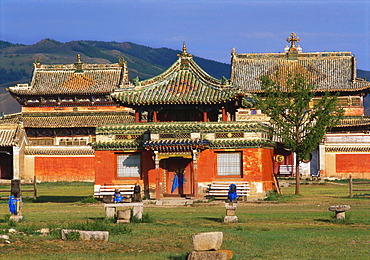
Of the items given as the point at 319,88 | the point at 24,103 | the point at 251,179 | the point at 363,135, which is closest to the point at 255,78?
the point at 319,88

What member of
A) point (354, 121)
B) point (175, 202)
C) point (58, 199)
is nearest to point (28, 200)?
point (58, 199)

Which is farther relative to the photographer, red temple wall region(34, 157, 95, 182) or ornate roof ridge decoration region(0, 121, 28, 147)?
red temple wall region(34, 157, 95, 182)

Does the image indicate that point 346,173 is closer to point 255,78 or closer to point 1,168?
point 255,78

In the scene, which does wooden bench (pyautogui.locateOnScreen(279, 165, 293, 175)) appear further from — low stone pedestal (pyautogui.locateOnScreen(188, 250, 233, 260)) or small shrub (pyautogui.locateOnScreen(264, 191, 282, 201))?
low stone pedestal (pyautogui.locateOnScreen(188, 250, 233, 260))

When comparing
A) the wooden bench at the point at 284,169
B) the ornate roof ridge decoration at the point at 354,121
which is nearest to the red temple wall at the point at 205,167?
the wooden bench at the point at 284,169

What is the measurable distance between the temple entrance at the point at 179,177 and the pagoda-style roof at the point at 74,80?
40.7m

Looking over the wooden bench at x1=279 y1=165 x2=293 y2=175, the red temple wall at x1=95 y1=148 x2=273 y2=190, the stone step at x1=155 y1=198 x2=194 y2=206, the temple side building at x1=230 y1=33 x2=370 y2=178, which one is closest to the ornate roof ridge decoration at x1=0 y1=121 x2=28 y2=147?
the temple side building at x1=230 y1=33 x2=370 y2=178

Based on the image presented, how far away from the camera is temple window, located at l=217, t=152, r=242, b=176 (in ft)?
154

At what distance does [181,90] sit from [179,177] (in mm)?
5713

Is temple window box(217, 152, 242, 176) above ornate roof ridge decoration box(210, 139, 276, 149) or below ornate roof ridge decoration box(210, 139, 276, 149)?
below

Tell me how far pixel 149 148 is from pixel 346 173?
35272 millimetres

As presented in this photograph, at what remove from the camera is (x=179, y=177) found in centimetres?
4766

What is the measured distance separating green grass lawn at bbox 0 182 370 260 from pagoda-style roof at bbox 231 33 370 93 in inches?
1852

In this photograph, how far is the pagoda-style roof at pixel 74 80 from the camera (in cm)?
8775
